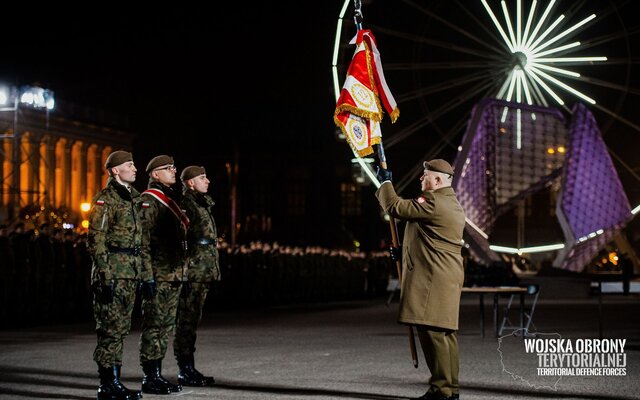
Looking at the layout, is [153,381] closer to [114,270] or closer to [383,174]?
[114,270]

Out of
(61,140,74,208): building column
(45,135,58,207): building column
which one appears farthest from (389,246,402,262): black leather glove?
(61,140,74,208): building column

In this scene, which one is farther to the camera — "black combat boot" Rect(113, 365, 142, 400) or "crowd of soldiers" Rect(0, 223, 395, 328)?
"crowd of soldiers" Rect(0, 223, 395, 328)

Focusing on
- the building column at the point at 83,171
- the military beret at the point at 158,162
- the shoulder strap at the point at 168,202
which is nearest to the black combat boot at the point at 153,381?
the shoulder strap at the point at 168,202

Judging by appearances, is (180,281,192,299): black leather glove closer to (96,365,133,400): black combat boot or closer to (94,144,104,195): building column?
(96,365,133,400): black combat boot

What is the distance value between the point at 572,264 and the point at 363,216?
67.1 meters

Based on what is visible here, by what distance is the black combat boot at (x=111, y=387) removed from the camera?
31.6 ft

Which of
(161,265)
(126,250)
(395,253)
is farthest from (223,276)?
(395,253)

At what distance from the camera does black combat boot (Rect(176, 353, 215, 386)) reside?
1080 centimetres

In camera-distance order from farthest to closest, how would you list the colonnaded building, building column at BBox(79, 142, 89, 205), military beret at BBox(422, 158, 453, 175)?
building column at BBox(79, 142, 89, 205) → the colonnaded building → military beret at BBox(422, 158, 453, 175)

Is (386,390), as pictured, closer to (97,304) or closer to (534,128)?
(97,304)

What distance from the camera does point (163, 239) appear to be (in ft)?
34.8

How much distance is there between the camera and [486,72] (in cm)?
3112

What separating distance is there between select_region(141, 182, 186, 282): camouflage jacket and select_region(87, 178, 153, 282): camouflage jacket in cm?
36

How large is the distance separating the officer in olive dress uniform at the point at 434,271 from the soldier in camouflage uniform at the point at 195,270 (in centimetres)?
220
